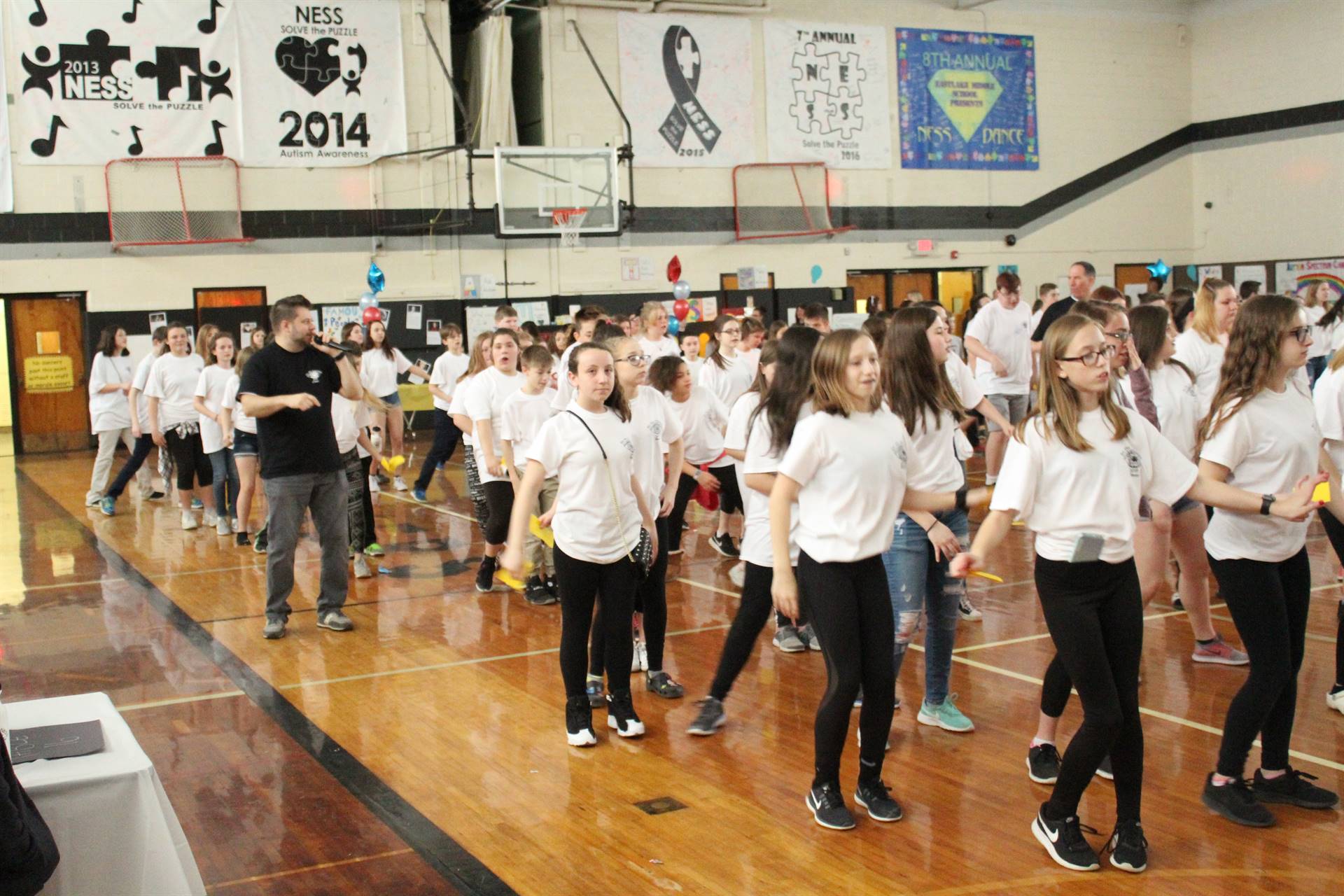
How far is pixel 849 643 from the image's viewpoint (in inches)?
154

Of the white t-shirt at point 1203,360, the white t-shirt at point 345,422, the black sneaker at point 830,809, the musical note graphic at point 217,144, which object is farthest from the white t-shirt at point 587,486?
the musical note graphic at point 217,144

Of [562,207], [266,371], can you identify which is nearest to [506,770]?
[266,371]

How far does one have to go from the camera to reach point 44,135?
16922 mm

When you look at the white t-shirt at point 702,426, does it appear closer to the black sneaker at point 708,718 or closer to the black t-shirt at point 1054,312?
the black sneaker at point 708,718

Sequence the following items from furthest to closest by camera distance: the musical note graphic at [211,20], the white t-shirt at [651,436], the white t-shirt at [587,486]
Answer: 1. the musical note graphic at [211,20]
2. the white t-shirt at [651,436]
3. the white t-shirt at [587,486]

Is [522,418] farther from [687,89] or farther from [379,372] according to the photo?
[687,89]

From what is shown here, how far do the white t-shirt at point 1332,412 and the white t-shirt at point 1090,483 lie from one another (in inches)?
44.5

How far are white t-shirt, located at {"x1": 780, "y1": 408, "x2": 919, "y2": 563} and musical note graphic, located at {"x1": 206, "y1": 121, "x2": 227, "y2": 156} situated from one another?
15.9m

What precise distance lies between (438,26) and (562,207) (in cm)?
381

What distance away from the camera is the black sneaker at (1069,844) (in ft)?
11.9

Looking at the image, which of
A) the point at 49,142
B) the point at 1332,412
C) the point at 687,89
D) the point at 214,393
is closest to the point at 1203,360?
the point at 1332,412

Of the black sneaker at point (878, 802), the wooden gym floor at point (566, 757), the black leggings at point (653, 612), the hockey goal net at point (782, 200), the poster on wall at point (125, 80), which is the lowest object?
the wooden gym floor at point (566, 757)

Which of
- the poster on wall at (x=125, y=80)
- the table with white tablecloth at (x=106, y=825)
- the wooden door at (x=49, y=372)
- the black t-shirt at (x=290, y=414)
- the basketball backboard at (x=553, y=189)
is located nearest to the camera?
the table with white tablecloth at (x=106, y=825)

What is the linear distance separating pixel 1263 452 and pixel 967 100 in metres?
19.4
